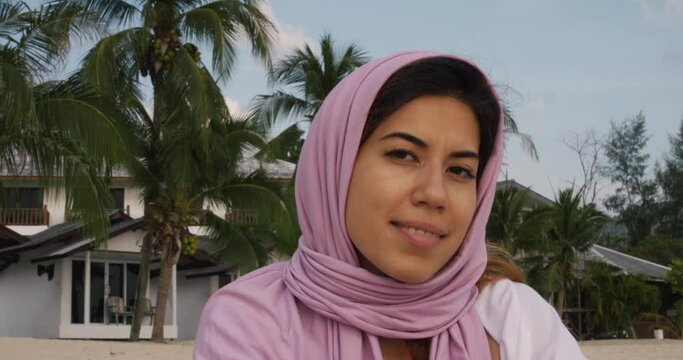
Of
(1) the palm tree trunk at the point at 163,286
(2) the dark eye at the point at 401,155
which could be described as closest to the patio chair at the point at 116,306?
(1) the palm tree trunk at the point at 163,286

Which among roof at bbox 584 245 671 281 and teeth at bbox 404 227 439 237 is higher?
teeth at bbox 404 227 439 237

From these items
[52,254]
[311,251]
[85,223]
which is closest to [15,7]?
[85,223]

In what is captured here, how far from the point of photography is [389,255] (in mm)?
1573

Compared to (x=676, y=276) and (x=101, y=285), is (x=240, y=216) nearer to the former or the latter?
(x=101, y=285)

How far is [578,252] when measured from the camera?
3325 centimetres

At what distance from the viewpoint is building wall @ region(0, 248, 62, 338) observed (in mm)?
28062

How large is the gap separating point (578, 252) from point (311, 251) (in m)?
32.8

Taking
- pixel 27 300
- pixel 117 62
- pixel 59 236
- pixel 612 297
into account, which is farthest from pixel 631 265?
pixel 117 62

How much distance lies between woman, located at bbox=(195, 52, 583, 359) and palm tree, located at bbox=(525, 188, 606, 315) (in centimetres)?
3033

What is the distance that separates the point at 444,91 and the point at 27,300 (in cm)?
2898

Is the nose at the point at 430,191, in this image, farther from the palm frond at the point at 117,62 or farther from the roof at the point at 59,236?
the roof at the point at 59,236

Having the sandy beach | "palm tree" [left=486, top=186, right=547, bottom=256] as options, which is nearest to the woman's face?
the sandy beach

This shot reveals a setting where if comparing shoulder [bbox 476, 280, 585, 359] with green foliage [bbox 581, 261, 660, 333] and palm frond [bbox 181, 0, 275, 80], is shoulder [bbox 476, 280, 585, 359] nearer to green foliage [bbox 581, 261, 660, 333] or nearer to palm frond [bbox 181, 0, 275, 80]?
palm frond [bbox 181, 0, 275, 80]

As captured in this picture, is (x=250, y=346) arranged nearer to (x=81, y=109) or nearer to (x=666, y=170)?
(x=81, y=109)
